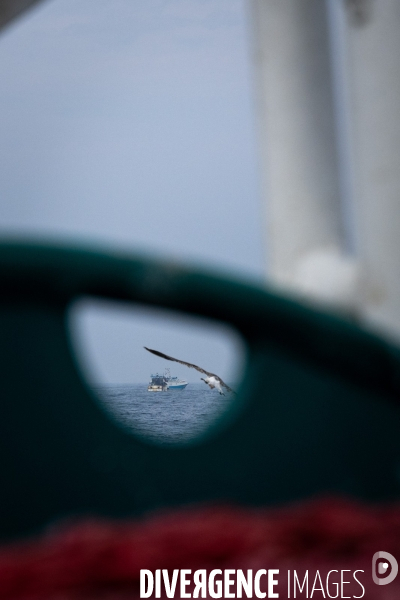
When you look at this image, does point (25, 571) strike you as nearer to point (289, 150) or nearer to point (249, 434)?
point (249, 434)

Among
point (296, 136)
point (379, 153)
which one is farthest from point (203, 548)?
point (296, 136)

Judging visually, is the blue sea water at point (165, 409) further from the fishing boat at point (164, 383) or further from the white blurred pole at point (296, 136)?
the white blurred pole at point (296, 136)

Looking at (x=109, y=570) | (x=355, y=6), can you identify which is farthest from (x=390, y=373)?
(x=355, y=6)

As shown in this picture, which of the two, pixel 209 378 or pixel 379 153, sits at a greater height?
pixel 379 153

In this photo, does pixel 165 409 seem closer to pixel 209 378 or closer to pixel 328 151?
pixel 209 378

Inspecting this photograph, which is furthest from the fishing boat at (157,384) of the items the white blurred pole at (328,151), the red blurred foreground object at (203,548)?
the white blurred pole at (328,151)

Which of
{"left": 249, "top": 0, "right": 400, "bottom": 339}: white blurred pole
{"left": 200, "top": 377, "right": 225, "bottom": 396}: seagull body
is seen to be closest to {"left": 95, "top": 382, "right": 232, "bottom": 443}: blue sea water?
{"left": 200, "top": 377, "right": 225, "bottom": 396}: seagull body
